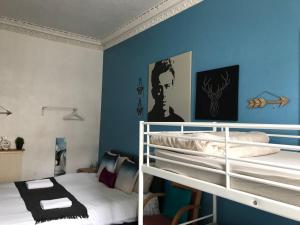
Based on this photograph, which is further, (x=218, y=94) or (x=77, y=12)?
(x=77, y=12)

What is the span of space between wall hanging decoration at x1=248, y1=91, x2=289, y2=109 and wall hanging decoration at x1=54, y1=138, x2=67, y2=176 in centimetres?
330

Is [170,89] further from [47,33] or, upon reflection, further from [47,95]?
[47,33]

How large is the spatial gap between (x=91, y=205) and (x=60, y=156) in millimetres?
2030

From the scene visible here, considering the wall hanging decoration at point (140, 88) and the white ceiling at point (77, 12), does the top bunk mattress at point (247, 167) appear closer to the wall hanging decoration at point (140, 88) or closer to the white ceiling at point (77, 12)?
the wall hanging decoration at point (140, 88)

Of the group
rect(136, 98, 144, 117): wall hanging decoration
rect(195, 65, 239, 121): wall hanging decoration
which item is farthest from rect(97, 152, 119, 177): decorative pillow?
rect(195, 65, 239, 121): wall hanging decoration

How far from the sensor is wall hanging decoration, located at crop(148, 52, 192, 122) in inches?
113

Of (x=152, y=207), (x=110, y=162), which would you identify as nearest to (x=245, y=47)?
(x=152, y=207)

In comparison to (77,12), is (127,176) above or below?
below

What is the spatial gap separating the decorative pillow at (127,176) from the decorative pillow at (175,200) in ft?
1.54

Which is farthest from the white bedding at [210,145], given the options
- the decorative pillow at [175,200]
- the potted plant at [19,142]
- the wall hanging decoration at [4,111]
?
the wall hanging decoration at [4,111]

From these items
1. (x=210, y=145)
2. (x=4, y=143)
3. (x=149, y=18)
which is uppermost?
(x=149, y=18)

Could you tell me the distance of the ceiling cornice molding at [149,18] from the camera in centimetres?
300

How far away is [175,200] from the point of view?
2.67 m

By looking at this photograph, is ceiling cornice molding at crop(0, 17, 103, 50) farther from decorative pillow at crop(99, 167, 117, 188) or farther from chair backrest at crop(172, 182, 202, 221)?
chair backrest at crop(172, 182, 202, 221)
